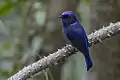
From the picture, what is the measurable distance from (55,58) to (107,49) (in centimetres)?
Result: 67

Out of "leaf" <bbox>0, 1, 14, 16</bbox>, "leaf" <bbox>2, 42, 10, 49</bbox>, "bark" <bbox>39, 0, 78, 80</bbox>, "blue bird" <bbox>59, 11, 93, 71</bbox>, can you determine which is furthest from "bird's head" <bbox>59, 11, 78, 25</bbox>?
"leaf" <bbox>2, 42, 10, 49</bbox>

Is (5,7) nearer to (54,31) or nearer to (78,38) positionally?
(54,31)

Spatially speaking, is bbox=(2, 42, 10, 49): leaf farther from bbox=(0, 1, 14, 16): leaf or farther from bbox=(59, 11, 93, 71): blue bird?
bbox=(59, 11, 93, 71): blue bird

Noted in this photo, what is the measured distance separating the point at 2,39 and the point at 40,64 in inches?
33.8

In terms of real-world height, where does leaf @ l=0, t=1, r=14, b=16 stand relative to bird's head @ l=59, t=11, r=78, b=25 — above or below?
above

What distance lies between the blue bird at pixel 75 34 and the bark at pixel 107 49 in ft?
1.85

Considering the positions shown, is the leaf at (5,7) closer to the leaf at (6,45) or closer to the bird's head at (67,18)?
the leaf at (6,45)

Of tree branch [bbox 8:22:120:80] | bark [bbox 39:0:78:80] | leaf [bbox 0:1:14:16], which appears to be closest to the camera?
tree branch [bbox 8:22:120:80]

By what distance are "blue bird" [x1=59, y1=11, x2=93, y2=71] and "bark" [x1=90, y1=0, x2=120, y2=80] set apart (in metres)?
0.56

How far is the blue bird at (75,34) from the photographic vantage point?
49.9 inches

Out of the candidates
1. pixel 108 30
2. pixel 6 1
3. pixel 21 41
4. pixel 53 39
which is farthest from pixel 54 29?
pixel 108 30

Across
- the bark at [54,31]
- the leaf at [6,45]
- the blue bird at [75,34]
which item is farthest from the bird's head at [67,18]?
the leaf at [6,45]

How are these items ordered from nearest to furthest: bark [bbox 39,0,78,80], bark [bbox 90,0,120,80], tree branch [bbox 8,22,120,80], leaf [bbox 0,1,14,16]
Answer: tree branch [bbox 8,22,120,80], leaf [bbox 0,1,14,16], bark [bbox 90,0,120,80], bark [bbox 39,0,78,80]

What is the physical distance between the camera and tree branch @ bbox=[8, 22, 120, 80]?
1226 mm
